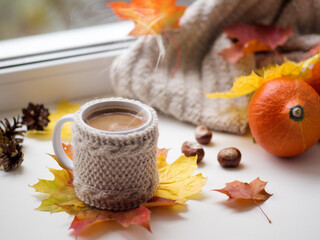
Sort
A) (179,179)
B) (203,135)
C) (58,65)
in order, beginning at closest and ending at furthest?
(179,179) → (203,135) → (58,65)

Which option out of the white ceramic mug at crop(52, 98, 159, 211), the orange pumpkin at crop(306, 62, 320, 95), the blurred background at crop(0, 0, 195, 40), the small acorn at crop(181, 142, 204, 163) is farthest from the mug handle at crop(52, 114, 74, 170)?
the orange pumpkin at crop(306, 62, 320, 95)

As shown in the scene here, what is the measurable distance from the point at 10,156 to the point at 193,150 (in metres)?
0.33

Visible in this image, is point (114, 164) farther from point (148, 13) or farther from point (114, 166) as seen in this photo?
point (148, 13)

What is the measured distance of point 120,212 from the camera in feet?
2.01

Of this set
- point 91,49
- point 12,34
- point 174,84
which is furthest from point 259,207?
point 12,34

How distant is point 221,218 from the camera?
635 mm

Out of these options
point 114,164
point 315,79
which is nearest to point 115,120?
point 114,164

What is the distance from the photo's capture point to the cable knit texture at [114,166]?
578 mm

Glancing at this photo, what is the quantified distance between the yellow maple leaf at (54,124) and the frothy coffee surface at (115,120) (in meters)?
0.20

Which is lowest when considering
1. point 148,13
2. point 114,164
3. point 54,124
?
point 54,124

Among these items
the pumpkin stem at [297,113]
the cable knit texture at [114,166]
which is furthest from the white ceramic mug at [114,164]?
the pumpkin stem at [297,113]

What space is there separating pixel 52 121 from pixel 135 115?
0.30 metres

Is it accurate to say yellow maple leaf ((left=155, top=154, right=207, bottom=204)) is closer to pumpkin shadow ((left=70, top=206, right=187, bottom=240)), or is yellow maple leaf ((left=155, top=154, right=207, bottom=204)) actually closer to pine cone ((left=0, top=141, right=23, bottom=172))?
pumpkin shadow ((left=70, top=206, right=187, bottom=240))

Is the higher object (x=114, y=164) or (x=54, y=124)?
(x=114, y=164)
